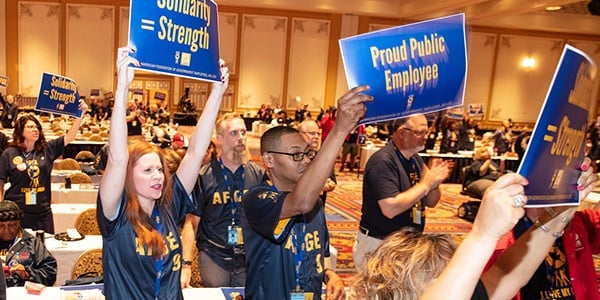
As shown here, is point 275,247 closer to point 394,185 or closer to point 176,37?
point 176,37

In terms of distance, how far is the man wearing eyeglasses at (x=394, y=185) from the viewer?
11.9 ft

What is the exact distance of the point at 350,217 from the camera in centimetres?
901

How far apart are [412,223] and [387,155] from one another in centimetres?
50

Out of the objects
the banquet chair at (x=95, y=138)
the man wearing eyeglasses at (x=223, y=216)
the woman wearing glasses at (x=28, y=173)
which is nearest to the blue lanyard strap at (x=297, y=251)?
the man wearing eyeglasses at (x=223, y=216)

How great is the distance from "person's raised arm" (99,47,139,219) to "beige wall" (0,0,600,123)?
67.1 ft

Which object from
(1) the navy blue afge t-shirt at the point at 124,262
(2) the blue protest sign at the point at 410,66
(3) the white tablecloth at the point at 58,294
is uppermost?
(2) the blue protest sign at the point at 410,66

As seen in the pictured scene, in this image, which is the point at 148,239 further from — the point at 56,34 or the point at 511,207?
the point at 56,34

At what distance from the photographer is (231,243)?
3646 millimetres

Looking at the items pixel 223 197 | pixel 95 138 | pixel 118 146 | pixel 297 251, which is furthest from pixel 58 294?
pixel 95 138

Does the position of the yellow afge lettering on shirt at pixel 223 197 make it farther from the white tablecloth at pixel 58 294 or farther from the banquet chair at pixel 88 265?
the banquet chair at pixel 88 265

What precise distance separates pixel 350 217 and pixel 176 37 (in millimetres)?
6998

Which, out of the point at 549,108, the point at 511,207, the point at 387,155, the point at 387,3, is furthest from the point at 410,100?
the point at 387,3

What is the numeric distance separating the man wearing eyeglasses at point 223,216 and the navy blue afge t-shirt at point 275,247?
115 centimetres

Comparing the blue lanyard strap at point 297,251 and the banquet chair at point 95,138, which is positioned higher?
the blue lanyard strap at point 297,251
